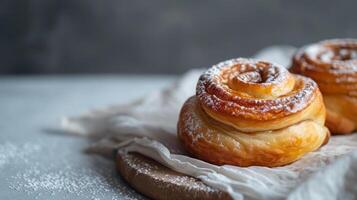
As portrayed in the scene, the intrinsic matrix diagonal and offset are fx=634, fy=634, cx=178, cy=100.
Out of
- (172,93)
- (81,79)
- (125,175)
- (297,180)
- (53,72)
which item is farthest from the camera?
(53,72)

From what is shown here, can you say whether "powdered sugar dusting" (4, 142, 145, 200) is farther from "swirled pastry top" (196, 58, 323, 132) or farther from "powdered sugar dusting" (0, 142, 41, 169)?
"swirled pastry top" (196, 58, 323, 132)

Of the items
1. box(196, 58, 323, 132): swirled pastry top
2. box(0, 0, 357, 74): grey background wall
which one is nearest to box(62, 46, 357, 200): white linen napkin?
box(196, 58, 323, 132): swirled pastry top

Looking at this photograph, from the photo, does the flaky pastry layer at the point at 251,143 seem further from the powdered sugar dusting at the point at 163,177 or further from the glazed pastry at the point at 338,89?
the glazed pastry at the point at 338,89

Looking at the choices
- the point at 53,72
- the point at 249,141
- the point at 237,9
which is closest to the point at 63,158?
the point at 249,141

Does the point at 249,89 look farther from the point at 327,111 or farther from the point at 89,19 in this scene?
the point at 89,19

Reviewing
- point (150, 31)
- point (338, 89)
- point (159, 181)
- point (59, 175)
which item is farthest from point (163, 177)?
point (150, 31)

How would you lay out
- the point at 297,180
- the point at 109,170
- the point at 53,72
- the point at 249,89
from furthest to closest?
the point at 53,72 → the point at 109,170 → the point at 249,89 → the point at 297,180
